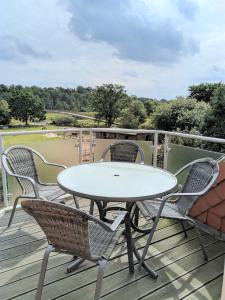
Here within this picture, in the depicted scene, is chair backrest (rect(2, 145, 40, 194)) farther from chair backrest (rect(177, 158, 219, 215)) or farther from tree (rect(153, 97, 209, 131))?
tree (rect(153, 97, 209, 131))

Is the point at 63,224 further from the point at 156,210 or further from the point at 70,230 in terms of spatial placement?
the point at 156,210

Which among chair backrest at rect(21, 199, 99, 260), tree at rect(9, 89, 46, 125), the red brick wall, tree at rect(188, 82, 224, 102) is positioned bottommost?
the red brick wall

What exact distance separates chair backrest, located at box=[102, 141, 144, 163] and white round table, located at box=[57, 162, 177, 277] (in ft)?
1.92

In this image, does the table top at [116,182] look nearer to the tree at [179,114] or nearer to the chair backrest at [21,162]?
the chair backrest at [21,162]

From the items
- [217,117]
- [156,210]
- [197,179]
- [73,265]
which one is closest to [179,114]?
[217,117]

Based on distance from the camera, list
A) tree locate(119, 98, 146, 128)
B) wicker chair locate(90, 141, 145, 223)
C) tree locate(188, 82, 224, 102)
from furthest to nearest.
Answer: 1. tree locate(119, 98, 146, 128)
2. tree locate(188, 82, 224, 102)
3. wicker chair locate(90, 141, 145, 223)

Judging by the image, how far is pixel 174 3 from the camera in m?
4.33

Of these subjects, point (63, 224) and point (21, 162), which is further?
point (21, 162)

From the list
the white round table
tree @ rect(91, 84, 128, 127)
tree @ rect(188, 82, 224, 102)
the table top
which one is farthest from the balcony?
tree @ rect(91, 84, 128, 127)

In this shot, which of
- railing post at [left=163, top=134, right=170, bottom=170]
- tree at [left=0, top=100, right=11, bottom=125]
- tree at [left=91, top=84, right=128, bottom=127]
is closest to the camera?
railing post at [left=163, top=134, right=170, bottom=170]

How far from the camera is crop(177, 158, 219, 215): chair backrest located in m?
2.45

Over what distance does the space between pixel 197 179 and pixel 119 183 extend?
0.84m

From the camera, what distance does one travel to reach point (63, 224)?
1.59m

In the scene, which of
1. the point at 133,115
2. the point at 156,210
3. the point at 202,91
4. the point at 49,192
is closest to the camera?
the point at 156,210
